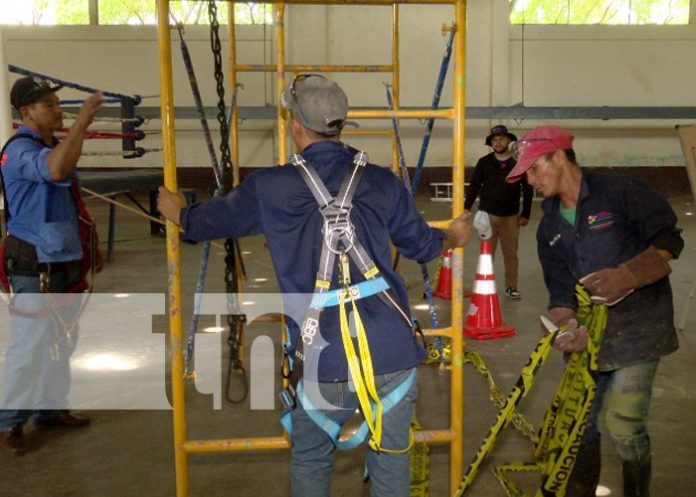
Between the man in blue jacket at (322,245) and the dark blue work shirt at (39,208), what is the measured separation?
178cm

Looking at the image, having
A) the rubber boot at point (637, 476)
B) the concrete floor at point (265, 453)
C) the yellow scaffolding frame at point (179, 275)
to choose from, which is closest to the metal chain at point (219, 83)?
the yellow scaffolding frame at point (179, 275)

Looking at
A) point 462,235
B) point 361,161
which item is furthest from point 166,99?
point 462,235

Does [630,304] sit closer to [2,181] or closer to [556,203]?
[556,203]

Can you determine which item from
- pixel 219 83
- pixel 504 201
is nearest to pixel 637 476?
pixel 219 83

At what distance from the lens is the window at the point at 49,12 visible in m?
17.4

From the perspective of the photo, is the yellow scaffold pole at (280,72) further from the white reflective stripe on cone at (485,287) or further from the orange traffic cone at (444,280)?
the orange traffic cone at (444,280)

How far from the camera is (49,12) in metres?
17.4

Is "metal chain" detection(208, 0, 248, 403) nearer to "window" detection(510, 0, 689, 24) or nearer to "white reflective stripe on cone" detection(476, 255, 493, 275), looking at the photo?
"white reflective stripe on cone" detection(476, 255, 493, 275)

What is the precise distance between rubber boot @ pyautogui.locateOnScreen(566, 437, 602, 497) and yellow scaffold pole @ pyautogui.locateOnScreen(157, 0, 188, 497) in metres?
1.74

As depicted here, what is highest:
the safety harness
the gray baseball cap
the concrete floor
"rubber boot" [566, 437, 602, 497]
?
the gray baseball cap

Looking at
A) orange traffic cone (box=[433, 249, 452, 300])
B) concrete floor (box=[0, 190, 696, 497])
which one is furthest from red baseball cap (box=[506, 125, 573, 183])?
orange traffic cone (box=[433, 249, 452, 300])

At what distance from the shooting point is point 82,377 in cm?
540

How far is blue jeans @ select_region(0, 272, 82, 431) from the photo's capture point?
4.09 metres

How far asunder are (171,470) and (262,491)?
560mm
